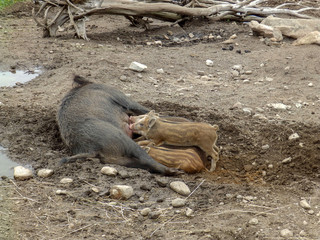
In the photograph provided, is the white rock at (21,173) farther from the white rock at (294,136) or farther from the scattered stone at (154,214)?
the white rock at (294,136)

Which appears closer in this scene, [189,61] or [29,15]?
[189,61]

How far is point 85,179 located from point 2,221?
2.97ft

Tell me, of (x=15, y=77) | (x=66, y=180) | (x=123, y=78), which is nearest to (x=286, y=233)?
(x=66, y=180)

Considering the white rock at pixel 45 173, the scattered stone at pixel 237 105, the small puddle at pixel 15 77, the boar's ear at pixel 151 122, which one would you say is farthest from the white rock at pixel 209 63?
the white rock at pixel 45 173

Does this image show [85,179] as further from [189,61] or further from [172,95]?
[189,61]

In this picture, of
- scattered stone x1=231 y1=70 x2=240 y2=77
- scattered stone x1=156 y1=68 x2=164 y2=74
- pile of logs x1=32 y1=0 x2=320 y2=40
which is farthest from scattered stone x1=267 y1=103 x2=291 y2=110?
pile of logs x1=32 y1=0 x2=320 y2=40

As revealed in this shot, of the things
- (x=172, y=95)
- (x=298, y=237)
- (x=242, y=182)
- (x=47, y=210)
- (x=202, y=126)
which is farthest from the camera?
(x=172, y=95)

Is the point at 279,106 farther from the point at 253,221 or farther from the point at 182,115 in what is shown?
the point at 253,221

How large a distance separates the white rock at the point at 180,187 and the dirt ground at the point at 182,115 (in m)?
0.05

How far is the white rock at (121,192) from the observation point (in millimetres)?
4094

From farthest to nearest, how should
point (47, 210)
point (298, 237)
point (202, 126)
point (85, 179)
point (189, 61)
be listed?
point (189, 61), point (202, 126), point (85, 179), point (47, 210), point (298, 237)

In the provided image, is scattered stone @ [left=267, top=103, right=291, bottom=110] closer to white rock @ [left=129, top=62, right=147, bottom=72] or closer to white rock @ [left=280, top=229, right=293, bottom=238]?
white rock @ [left=129, top=62, right=147, bottom=72]

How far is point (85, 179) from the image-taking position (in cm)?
436

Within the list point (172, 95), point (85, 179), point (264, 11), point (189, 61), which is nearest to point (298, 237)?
point (85, 179)
